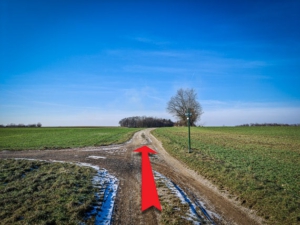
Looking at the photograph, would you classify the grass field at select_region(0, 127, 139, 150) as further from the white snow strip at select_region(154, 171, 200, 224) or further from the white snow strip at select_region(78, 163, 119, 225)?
the white snow strip at select_region(154, 171, 200, 224)

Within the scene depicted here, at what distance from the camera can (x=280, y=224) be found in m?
5.68

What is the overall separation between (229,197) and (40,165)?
502 inches

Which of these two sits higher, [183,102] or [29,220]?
[183,102]

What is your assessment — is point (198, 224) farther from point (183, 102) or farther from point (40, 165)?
point (183, 102)

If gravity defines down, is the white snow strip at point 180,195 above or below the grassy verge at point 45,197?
below

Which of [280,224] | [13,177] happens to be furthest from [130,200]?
[13,177]

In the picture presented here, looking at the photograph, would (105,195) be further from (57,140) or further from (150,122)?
(150,122)

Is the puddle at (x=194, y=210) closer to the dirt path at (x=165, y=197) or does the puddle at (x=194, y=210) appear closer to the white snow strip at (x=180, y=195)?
the white snow strip at (x=180, y=195)

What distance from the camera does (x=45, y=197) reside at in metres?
A: 7.20

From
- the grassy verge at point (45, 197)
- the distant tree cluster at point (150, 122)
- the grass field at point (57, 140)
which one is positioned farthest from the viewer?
the distant tree cluster at point (150, 122)

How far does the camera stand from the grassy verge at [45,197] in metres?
5.69

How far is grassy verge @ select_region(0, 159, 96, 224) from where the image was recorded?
18.7ft

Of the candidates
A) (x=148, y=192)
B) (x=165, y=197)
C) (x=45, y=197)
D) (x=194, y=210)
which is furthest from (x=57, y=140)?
(x=194, y=210)

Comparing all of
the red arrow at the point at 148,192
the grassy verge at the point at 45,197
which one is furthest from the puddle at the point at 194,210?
the grassy verge at the point at 45,197
